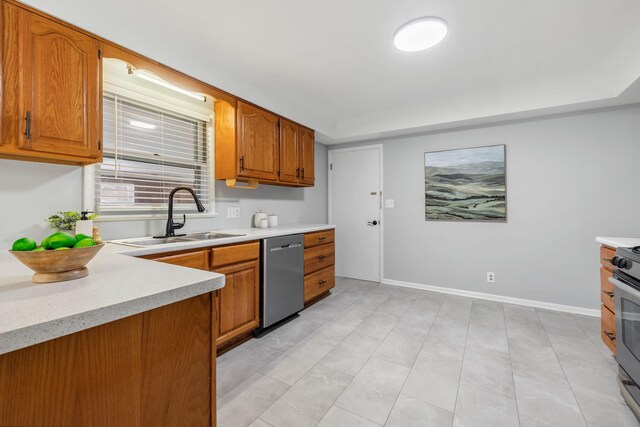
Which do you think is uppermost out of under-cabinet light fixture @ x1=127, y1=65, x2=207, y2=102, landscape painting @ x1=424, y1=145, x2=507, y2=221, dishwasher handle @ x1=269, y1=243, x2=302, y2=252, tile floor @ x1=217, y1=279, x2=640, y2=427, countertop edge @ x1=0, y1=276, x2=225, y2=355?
under-cabinet light fixture @ x1=127, y1=65, x2=207, y2=102

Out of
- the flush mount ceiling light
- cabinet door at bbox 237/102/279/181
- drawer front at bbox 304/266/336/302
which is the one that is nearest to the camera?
the flush mount ceiling light

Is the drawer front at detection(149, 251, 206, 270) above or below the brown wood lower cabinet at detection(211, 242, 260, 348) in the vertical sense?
above

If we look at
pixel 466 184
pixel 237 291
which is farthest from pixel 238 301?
pixel 466 184

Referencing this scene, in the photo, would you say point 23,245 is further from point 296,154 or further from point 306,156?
point 306,156

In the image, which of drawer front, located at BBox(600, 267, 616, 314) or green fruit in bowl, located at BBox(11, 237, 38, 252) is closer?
green fruit in bowl, located at BBox(11, 237, 38, 252)

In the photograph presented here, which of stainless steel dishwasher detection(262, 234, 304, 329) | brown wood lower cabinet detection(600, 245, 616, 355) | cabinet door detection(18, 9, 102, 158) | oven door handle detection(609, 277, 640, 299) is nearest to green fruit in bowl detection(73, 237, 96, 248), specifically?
cabinet door detection(18, 9, 102, 158)

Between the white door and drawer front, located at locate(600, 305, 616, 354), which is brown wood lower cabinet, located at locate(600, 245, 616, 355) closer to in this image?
drawer front, located at locate(600, 305, 616, 354)

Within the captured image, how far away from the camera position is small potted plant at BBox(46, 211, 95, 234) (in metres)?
1.66

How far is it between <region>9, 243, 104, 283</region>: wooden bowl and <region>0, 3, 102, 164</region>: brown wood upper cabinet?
106cm

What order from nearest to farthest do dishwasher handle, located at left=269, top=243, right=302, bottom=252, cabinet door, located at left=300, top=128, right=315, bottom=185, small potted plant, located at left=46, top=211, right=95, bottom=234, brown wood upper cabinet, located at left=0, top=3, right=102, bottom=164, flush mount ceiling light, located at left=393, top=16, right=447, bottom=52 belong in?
brown wood upper cabinet, located at left=0, top=3, right=102, bottom=164 < small potted plant, located at left=46, top=211, right=95, bottom=234 < flush mount ceiling light, located at left=393, top=16, right=447, bottom=52 < dishwasher handle, located at left=269, top=243, right=302, bottom=252 < cabinet door, located at left=300, top=128, right=315, bottom=185

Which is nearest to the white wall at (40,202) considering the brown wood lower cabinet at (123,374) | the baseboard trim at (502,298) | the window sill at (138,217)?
the window sill at (138,217)

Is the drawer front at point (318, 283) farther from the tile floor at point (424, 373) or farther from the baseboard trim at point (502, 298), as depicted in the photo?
the baseboard trim at point (502, 298)

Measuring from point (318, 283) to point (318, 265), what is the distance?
0.68 feet

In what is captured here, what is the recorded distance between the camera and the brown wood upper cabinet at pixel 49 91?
1.38 m
